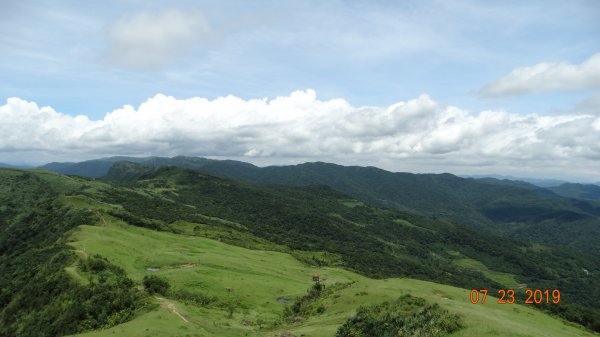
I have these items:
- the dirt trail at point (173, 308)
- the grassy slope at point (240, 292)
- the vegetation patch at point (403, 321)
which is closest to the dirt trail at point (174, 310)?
the dirt trail at point (173, 308)

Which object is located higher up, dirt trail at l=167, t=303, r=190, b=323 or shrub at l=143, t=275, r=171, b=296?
dirt trail at l=167, t=303, r=190, b=323

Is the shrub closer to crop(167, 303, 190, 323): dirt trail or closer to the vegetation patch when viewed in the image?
crop(167, 303, 190, 323): dirt trail

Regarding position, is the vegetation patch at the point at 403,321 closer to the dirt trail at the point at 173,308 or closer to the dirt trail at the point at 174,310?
the dirt trail at the point at 174,310

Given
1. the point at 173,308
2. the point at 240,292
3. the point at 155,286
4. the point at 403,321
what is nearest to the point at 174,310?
the point at 173,308

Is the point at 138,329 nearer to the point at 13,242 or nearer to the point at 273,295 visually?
the point at 273,295

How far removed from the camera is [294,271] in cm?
14262

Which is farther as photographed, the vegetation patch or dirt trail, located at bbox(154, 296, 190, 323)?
dirt trail, located at bbox(154, 296, 190, 323)

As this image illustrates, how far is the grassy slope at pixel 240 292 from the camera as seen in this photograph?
179 feet

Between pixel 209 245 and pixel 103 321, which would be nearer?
pixel 103 321

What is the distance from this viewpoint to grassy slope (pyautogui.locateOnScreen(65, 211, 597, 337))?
54.5 meters

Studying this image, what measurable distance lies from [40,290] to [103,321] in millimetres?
31440

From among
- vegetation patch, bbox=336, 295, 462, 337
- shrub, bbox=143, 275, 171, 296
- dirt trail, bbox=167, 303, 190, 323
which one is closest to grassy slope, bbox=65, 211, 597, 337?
dirt trail, bbox=167, 303, 190, 323

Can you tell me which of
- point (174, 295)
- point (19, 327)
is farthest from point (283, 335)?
point (19, 327)

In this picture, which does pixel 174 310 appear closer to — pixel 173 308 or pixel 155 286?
pixel 173 308
